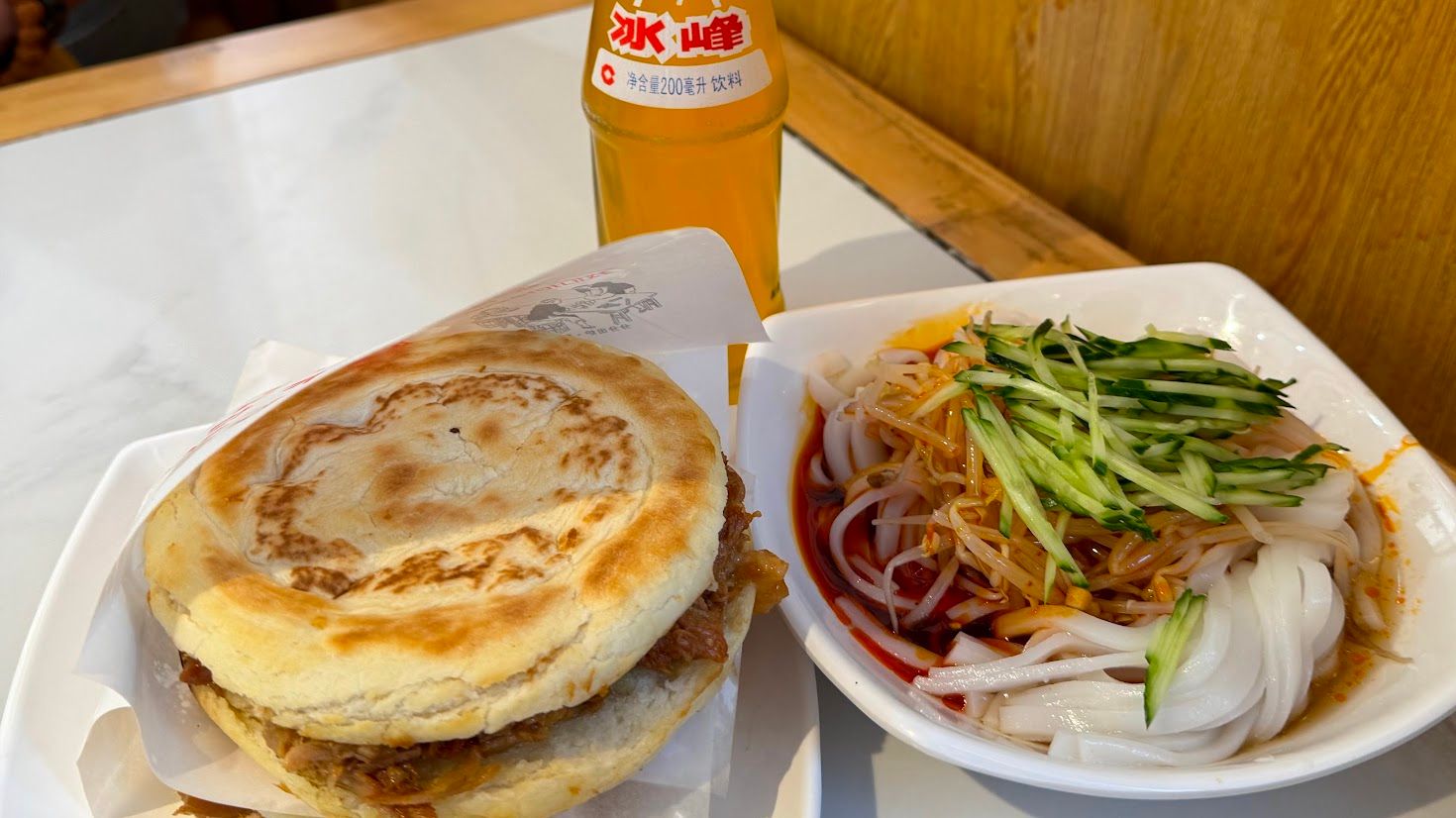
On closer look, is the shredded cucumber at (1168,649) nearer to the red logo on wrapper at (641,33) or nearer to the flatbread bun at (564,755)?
the flatbread bun at (564,755)

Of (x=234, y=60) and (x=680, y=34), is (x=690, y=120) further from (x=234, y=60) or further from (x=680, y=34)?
(x=234, y=60)

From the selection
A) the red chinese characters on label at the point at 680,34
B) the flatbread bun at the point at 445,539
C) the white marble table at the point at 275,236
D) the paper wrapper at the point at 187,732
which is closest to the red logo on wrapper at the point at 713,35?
the red chinese characters on label at the point at 680,34

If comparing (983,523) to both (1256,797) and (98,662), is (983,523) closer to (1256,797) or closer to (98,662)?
(1256,797)

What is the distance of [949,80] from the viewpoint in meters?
2.62

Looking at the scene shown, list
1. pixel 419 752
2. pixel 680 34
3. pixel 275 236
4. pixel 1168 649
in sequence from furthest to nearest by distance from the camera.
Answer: pixel 275 236 < pixel 680 34 < pixel 1168 649 < pixel 419 752

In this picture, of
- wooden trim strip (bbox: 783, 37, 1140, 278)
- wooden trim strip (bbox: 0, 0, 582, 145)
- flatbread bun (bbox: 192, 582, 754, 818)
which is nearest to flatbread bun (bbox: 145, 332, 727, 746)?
flatbread bun (bbox: 192, 582, 754, 818)

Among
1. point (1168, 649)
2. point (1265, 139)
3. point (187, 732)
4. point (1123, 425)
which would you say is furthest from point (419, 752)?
point (1265, 139)

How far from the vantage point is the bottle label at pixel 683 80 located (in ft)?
5.11

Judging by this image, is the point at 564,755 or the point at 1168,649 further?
the point at 1168,649

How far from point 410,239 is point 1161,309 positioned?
5.03ft

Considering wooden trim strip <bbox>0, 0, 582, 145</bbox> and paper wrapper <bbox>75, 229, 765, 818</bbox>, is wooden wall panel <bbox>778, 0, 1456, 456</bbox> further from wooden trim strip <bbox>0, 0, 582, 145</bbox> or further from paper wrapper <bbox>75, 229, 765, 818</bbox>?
wooden trim strip <bbox>0, 0, 582, 145</bbox>

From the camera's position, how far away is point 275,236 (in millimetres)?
2365

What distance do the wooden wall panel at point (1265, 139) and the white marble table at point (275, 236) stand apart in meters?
0.44

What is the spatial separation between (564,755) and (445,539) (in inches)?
10.5
